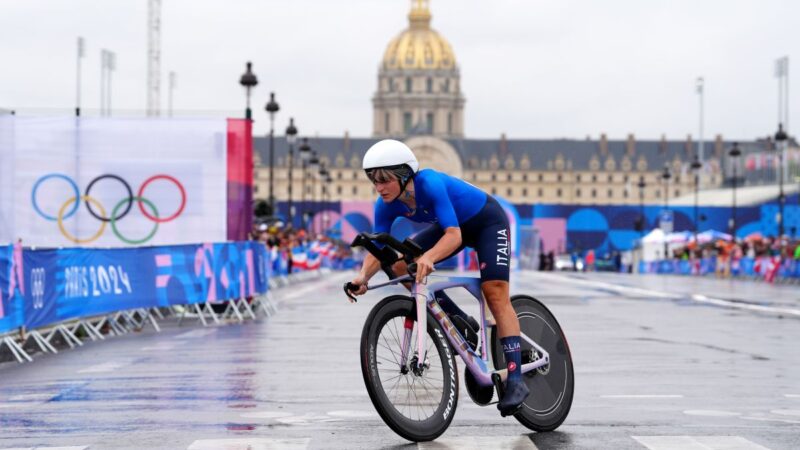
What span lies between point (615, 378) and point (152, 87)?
121 m

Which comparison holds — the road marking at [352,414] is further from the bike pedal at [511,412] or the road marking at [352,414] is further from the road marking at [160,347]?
the road marking at [160,347]

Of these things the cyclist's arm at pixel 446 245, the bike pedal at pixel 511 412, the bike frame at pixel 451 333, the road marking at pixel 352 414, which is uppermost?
the cyclist's arm at pixel 446 245

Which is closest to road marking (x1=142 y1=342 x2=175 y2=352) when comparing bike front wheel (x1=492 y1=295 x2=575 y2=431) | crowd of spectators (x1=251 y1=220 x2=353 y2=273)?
bike front wheel (x1=492 y1=295 x2=575 y2=431)

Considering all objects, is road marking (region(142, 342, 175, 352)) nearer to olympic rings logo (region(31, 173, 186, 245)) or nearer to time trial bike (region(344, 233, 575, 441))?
time trial bike (region(344, 233, 575, 441))

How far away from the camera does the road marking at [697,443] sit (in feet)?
26.7

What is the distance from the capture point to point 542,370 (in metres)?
9.16

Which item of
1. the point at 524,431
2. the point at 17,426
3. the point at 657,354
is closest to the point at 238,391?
the point at 17,426

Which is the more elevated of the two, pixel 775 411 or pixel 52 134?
pixel 52 134

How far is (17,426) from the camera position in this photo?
9523mm

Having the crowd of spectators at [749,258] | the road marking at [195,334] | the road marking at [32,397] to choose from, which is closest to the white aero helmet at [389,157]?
the road marking at [32,397]

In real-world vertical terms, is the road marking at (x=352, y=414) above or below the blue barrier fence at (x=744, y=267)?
above

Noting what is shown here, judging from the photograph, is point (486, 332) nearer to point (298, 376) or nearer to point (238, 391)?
point (238, 391)

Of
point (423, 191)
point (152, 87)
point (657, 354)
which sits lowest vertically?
point (657, 354)

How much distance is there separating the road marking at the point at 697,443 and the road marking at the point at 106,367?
22.1 feet
